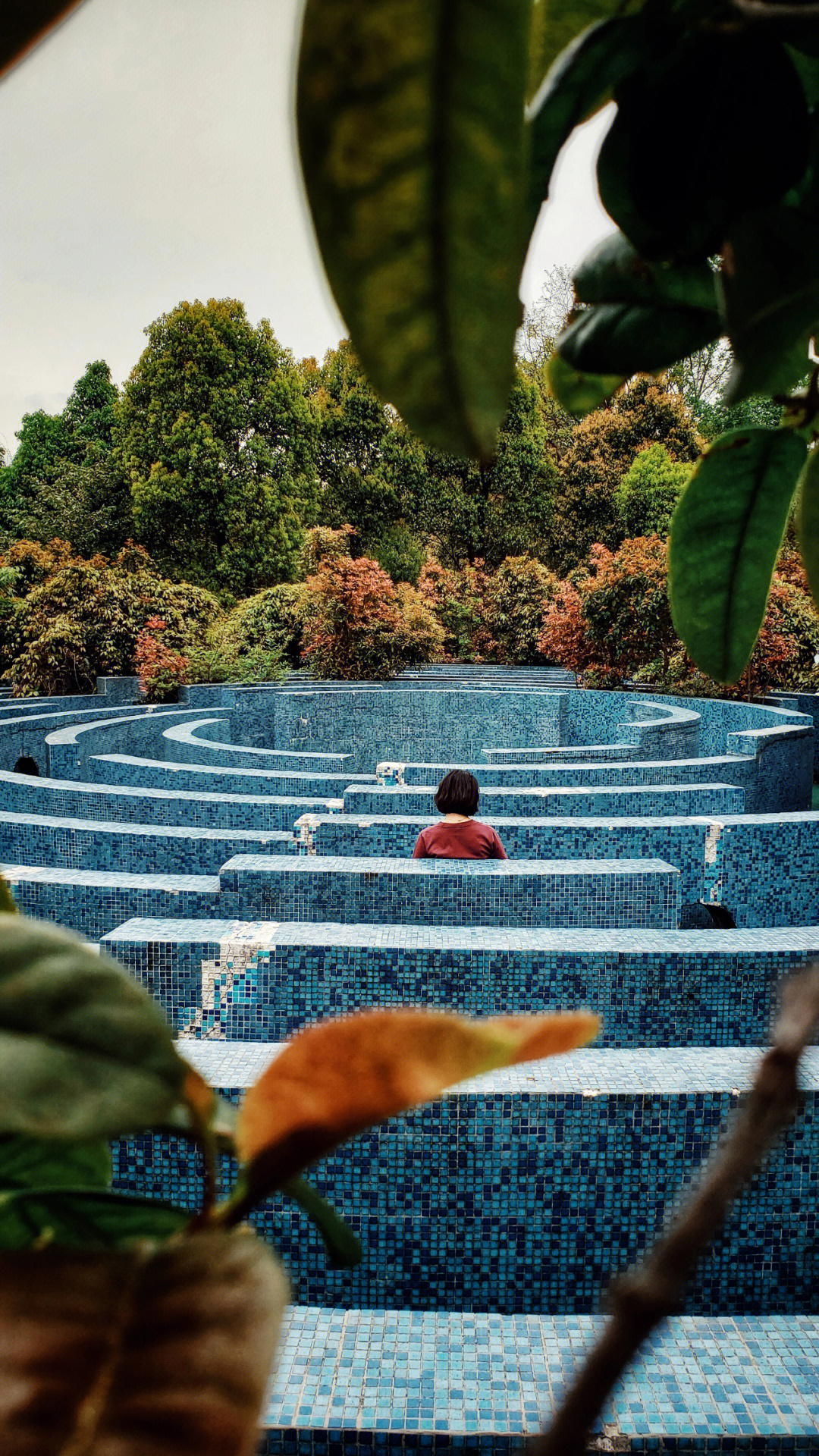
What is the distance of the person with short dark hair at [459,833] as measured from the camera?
389cm

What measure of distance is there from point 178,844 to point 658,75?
415cm

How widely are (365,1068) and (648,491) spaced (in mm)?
19628

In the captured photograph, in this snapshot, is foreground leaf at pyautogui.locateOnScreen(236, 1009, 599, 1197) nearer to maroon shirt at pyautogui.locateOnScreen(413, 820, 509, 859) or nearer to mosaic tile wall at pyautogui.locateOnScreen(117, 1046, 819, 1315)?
mosaic tile wall at pyautogui.locateOnScreen(117, 1046, 819, 1315)

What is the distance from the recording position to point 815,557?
47 centimetres

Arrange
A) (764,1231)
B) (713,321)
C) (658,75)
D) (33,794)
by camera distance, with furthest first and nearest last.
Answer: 1. (33,794)
2. (764,1231)
3. (713,321)
4. (658,75)

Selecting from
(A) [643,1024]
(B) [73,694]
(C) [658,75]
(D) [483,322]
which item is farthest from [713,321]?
(B) [73,694]

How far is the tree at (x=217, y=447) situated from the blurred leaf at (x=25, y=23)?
1999 centimetres

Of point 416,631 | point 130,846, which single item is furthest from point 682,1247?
point 416,631

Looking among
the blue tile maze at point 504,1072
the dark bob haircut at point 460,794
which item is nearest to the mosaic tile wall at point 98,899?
the blue tile maze at point 504,1072

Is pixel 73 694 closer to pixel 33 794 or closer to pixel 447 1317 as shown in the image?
pixel 33 794

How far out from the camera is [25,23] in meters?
0.19

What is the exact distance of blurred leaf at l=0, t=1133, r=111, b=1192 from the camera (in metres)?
0.33

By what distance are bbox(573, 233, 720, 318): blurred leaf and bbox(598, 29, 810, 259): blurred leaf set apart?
0.24 ft

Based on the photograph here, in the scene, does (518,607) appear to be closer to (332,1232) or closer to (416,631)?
(416,631)
